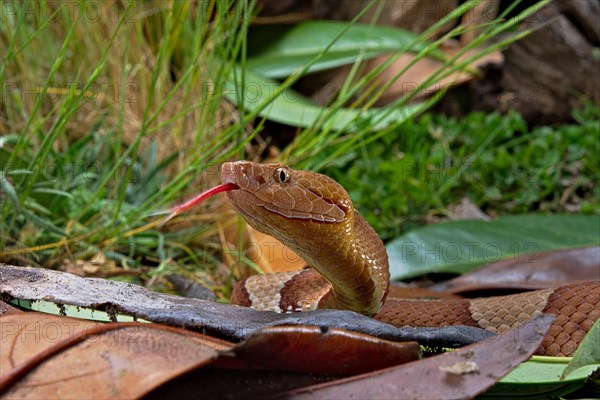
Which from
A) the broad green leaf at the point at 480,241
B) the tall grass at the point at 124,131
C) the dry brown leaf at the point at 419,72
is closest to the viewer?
the tall grass at the point at 124,131

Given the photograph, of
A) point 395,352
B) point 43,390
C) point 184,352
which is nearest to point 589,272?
point 395,352

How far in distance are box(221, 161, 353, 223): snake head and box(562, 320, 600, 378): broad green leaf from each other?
689 millimetres

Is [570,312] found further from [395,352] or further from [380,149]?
[380,149]

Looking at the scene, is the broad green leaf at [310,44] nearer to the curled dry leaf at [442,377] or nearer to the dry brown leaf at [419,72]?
the dry brown leaf at [419,72]

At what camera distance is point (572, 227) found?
2.68m

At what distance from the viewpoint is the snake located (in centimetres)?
166

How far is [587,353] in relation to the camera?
1.17 metres

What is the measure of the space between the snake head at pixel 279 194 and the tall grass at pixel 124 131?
0.52 metres

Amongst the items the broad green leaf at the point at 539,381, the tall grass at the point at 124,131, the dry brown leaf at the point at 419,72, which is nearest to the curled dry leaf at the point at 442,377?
the broad green leaf at the point at 539,381

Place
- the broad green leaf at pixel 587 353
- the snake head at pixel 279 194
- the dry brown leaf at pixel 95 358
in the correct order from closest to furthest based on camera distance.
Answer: the dry brown leaf at pixel 95 358, the broad green leaf at pixel 587 353, the snake head at pixel 279 194

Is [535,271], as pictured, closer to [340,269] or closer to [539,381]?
[340,269]

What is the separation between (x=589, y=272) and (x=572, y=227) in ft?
1.17

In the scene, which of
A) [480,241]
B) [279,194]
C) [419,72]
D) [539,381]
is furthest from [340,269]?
[419,72]

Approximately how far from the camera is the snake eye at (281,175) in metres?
1.68
